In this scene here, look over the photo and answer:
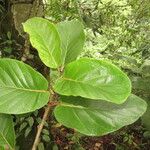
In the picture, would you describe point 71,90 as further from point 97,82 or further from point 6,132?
point 6,132

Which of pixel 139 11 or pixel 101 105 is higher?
pixel 101 105

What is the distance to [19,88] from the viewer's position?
2.34ft

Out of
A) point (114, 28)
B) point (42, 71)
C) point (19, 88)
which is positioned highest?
point (19, 88)

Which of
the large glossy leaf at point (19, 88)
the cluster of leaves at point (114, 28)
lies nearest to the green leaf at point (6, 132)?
the large glossy leaf at point (19, 88)

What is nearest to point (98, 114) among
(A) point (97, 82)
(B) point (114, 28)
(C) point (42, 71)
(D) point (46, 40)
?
(A) point (97, 82)

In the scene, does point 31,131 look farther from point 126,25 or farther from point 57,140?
point 126,25

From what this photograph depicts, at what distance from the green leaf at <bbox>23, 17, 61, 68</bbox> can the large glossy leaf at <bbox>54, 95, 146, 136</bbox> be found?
98 millimetres

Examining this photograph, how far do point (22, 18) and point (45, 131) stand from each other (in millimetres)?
511

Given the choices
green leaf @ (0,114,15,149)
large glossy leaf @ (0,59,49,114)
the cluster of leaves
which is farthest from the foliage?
the cluster of leaves

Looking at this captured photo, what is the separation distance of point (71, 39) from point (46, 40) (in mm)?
83

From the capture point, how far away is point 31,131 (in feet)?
5.01

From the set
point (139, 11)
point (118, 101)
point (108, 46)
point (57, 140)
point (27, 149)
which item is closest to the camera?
point (118, 101)

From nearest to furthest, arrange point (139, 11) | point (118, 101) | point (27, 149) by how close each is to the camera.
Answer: point (118, 101)
point (27, 149)
point (139, 11)

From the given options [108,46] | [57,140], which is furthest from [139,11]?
[57,140]
